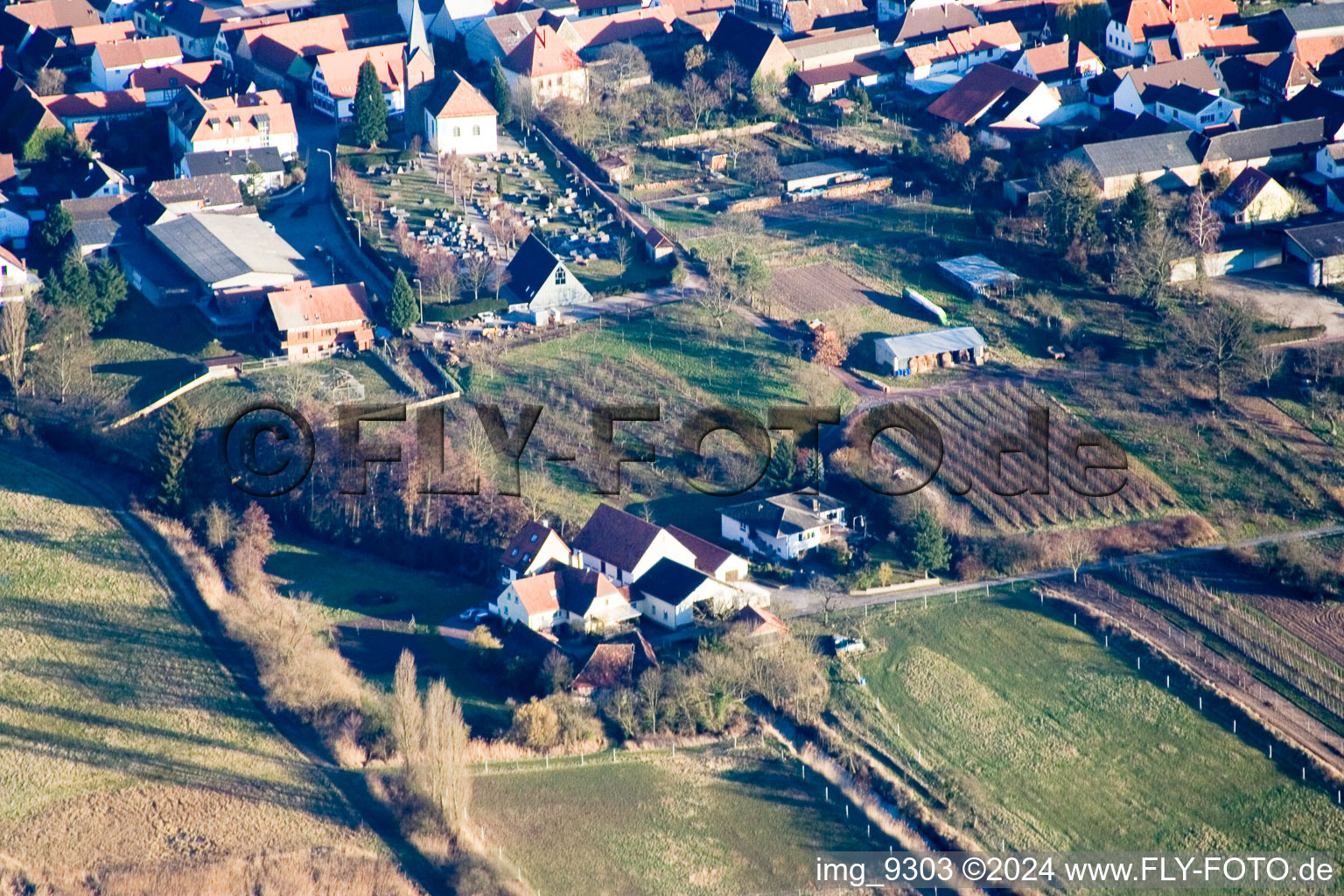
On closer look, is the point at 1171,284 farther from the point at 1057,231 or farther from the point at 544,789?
the point at 544,789

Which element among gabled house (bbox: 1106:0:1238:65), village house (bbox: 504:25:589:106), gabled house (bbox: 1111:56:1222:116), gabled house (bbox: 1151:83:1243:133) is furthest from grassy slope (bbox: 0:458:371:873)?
gabled house (bbox: 1106:0:1238:65)

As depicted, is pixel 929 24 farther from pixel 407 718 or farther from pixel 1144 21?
pixel 407 718

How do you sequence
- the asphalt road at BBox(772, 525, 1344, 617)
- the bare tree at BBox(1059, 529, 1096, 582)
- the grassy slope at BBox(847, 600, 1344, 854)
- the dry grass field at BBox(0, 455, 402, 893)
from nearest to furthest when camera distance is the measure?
the dry grass field at BBox(0, 455, 402, 893)
the grassy slope at BBox(847, 600, 1344, 854)
the asphalt road at BBox(772, 525, 1344, 617)
the bare tree at BBox(1059, 529, 1096, 582)

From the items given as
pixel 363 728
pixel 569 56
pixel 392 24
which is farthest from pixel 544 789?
pixel 392 24

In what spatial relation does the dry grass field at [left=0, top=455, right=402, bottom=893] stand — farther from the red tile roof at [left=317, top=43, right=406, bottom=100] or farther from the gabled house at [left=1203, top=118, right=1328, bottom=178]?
the gabled house at [left=1203, top=118, right=1328, bottom=178]

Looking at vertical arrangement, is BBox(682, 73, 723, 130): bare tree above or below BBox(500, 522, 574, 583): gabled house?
above

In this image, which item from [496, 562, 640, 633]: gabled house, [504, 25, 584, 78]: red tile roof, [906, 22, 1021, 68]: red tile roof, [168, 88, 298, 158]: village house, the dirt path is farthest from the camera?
[906, 22, 1021, 68]: red tile roof

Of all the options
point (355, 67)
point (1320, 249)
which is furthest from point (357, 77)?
point (1320, 249)
